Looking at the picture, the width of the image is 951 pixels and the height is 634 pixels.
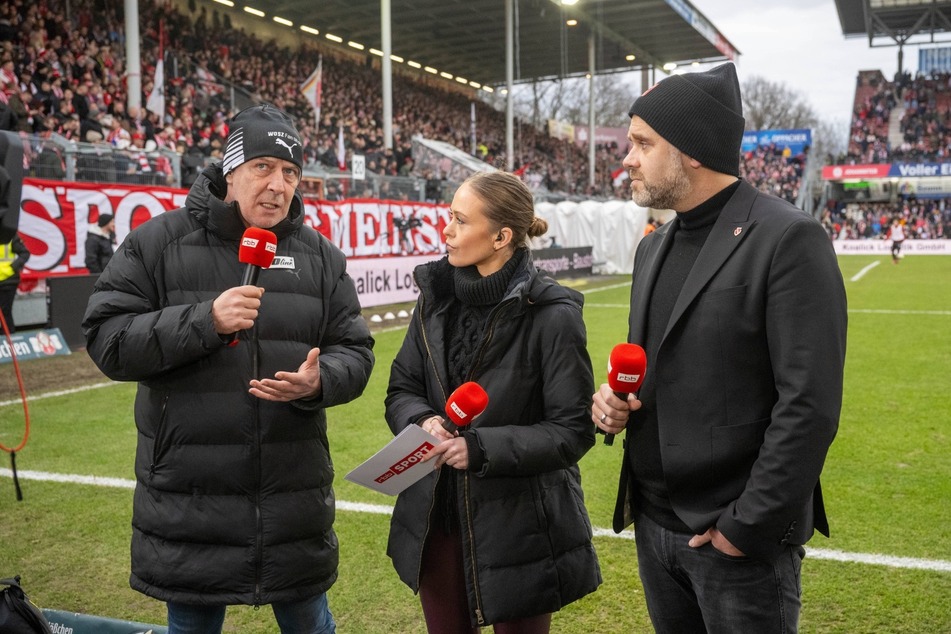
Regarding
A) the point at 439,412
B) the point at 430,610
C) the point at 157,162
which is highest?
the point at 157,162

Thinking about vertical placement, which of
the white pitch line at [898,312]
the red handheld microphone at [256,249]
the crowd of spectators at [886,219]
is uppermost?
the crowd of spectators at [886,219]

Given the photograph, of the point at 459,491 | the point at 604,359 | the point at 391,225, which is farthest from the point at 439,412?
the point at 391,225

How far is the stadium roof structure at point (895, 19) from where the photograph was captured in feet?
166

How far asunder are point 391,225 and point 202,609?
15312 mm

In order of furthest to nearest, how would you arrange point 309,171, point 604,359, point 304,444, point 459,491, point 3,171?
point 309,171, point 604,359, point 304,444, point 459,491, point 3,171

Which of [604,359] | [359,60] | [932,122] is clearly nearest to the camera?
[604,359]

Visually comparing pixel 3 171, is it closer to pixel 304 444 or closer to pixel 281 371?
pixel 281 371

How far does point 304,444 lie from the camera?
9.20 ft

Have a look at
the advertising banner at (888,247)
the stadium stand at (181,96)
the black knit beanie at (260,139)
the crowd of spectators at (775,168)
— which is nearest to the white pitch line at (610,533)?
the stadium stand at (181,96)

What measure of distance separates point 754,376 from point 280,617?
70.4 inches

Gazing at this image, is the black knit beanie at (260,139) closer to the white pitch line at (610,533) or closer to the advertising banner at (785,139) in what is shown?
the white pitch line at (610,533)

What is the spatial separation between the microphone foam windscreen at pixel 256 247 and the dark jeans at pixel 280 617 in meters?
1.14

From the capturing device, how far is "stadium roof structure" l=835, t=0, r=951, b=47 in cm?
5047

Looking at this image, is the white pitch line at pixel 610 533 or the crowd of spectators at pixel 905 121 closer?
the white pitch line at pixel 610 533
